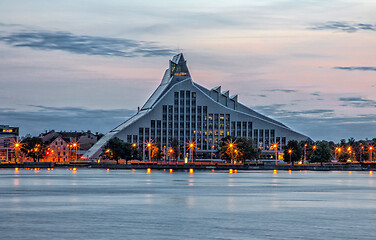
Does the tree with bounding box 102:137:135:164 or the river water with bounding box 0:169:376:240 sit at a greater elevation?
the tree with bounding box 102:137:135:164

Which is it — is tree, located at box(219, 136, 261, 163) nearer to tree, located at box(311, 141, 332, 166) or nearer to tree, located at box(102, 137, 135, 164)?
tree, located at box(311, 141, 332, 166)

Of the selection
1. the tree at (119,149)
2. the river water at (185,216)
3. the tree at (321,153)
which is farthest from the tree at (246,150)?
the river water at (185,216)

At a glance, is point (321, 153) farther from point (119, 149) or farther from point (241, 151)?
point (119, 149)

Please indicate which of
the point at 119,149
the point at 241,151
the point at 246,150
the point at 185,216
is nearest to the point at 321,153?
the point at 246,150

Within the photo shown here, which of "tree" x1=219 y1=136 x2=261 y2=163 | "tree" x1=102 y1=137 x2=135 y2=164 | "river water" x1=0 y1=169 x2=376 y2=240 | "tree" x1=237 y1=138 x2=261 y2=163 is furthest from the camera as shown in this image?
"tree" x1=102 y1=137 x2=135 y2=164

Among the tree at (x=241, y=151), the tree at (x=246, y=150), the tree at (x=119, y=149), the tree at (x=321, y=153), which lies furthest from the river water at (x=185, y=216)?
the tree at (x=119, y=149)

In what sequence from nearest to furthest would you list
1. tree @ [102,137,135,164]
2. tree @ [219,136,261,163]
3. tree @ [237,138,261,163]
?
1. tree @ [219,136,261,163]
2. tree @ [237,138,261,163]
3. tree @ [102,137,135,164]

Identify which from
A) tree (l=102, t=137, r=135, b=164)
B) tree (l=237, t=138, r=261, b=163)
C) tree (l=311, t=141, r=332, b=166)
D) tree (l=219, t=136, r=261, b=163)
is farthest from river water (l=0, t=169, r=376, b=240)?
tree (l=102, t=137, r=135, b=164)

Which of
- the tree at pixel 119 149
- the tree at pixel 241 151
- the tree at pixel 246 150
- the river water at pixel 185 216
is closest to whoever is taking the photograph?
the river water at pixel 185 216

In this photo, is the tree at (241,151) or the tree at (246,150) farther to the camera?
the tree at (246,150)

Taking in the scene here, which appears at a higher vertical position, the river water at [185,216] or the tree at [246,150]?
the tree at [246,150]

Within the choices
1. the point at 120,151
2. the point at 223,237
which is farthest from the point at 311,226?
the point at 120,151

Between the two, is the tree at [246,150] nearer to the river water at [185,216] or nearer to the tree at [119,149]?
the tree at [119,149]

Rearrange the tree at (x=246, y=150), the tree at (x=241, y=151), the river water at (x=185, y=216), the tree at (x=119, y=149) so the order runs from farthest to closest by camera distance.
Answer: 1. the tree at (x=119, y=149)
2. the tree at (x=246, y=150)
3. the tree at (x=241, y=151)
4. the river water at (x=185, y=216)
